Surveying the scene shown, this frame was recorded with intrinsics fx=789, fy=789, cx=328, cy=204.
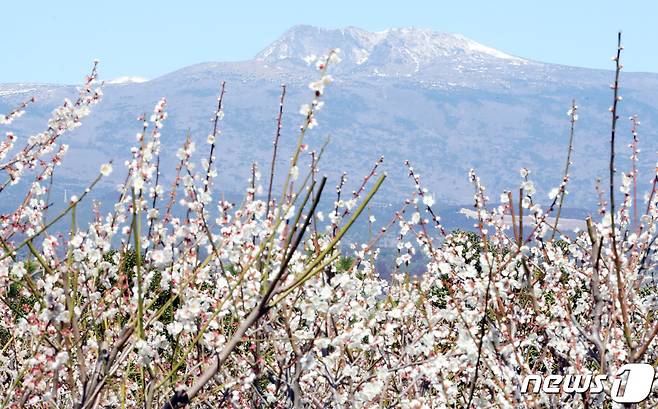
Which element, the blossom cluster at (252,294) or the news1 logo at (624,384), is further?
the news1 logo at (624,384)

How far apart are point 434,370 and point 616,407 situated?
122 cm

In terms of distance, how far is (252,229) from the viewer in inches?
215

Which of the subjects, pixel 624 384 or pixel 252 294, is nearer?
pixel 624 384

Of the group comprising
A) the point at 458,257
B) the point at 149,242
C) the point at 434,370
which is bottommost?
the point at 434,370

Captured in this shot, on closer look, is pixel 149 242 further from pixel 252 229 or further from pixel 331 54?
pixel 331 54

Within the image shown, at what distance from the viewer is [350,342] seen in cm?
556

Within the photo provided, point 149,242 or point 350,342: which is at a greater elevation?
point 149,242

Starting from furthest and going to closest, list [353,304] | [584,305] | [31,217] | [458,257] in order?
[584,305]
[458,257]
[353,304]
[31,217]

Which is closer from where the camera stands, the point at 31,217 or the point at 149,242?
the point at 149,242

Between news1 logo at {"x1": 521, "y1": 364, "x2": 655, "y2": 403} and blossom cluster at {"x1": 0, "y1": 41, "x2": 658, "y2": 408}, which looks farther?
news1 logo at {"x1": 521, "y1": 364, "x2": 655, "y2": 403}

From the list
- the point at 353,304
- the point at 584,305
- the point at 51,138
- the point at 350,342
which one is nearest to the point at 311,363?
the point at 350,342

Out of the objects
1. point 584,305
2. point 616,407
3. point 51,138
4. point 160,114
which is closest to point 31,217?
point 51,138

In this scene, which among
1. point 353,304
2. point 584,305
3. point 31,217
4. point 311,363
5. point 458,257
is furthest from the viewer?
point 584,305

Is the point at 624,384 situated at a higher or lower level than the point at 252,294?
lower
